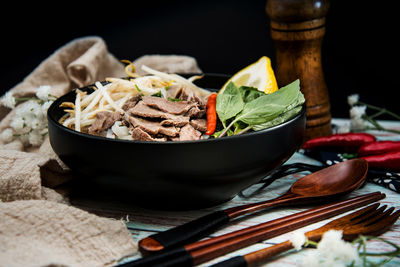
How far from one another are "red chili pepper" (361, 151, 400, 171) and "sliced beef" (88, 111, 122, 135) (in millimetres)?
1122

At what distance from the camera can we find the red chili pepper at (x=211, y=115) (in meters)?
1.71

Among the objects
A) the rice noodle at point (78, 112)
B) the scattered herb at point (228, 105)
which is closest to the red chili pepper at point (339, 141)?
the scattered herb at point (228, 105)

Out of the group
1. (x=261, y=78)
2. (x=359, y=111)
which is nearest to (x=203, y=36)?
(x=359, y=111)

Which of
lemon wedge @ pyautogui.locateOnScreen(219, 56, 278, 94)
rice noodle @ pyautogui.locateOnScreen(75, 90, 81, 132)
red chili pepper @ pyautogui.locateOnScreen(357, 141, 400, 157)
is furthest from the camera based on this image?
red chili pepper @ pyautogui.locateOnScreen(357, 141, 400, 157)

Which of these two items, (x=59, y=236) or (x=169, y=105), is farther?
(x=169, y=105)

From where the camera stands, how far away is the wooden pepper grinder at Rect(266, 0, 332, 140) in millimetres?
2211

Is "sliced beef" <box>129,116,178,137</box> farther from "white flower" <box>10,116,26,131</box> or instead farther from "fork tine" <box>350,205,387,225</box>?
"white flower" <box>10,116,26,131</box>

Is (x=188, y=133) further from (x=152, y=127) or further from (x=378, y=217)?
(x=378, y=217)

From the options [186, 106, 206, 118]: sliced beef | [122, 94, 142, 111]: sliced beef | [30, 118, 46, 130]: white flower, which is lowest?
[30, 118, 46, 130]: white flower

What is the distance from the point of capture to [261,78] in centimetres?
200

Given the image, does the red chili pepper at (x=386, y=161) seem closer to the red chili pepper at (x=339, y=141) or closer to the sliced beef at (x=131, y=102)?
the red chili pepper at (x=339, y=141)

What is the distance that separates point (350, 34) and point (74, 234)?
2210 mm

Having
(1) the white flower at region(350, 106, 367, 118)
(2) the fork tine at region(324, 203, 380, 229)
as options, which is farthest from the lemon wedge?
(1) the white flower at region(350, 106, 367, 118)

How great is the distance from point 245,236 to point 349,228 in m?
0.33
